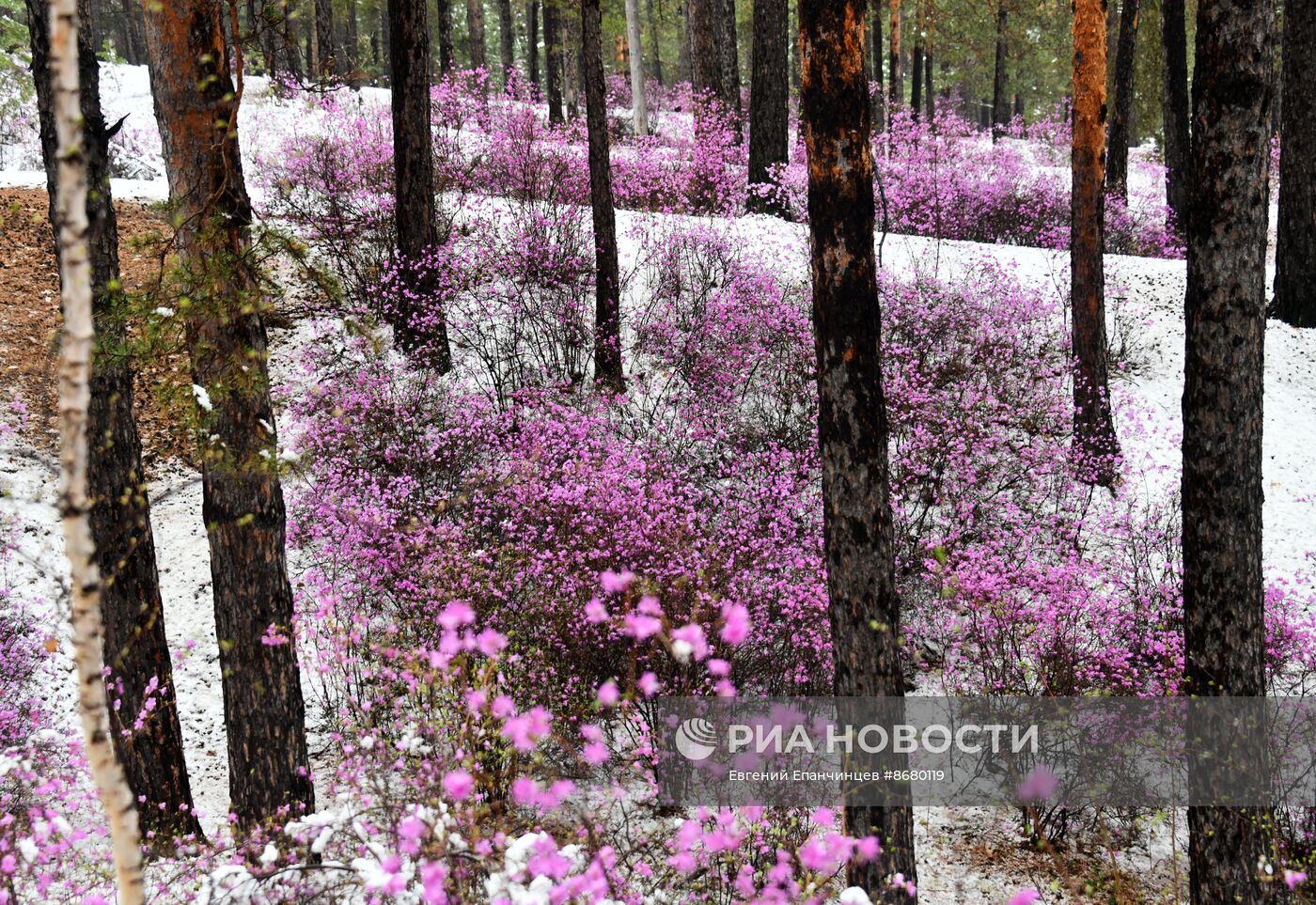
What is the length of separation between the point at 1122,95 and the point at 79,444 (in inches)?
571

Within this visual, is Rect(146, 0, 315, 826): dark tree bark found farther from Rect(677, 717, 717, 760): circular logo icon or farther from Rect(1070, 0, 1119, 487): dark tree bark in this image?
Rect(1070, 0, 1119, 487): dark tree bark

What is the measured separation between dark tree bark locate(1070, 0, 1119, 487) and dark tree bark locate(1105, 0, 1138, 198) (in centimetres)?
492

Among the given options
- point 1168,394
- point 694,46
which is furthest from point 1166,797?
point 694,46

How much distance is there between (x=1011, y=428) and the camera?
9102mm

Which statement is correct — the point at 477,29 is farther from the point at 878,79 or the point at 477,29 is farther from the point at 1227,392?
the point at 1227,392

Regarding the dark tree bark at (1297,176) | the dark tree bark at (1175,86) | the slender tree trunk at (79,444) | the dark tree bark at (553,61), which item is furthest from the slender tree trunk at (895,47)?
the slender tree trunk at (79,444)

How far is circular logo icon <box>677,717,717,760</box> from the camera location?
5.56 metres

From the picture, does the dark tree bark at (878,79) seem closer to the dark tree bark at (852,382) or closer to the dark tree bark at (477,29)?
the dark tree bark at (477,29)

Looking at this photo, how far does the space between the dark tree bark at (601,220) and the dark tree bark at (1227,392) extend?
6.00m

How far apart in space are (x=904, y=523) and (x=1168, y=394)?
4.20 meters

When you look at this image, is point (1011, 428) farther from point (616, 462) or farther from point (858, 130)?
point (858, 130)

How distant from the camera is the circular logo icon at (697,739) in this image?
18.2ft

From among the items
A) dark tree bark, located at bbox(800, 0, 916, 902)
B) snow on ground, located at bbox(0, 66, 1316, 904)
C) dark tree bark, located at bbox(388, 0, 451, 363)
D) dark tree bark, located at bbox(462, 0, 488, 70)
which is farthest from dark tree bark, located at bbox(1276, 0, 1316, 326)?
dark tree bark, located at bbox(462, 0, 488, 70)

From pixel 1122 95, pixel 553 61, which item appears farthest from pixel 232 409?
pixel 553 61
